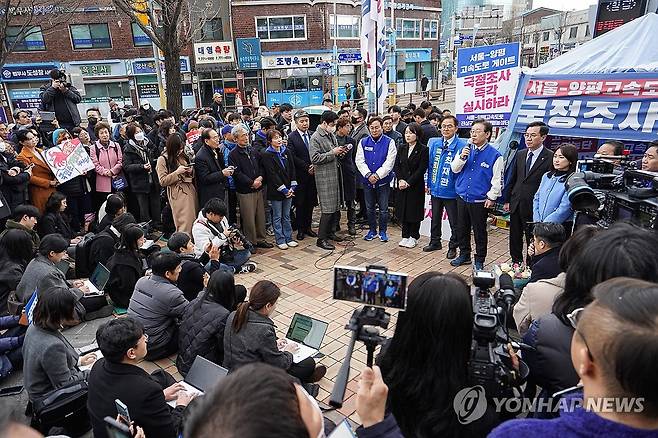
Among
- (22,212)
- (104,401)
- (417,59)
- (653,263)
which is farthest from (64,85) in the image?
(417,59)

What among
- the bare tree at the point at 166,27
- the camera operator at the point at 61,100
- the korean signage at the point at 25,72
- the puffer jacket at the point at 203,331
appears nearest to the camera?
the puffer jacket at the point at 203,331

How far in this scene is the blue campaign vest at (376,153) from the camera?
254 inches

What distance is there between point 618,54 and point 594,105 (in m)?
0.98

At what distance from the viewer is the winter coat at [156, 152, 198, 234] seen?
243 inches

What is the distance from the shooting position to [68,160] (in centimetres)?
676

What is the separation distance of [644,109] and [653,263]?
5.11 m

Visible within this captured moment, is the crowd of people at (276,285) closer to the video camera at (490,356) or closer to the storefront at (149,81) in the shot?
the video camera at (490,356)

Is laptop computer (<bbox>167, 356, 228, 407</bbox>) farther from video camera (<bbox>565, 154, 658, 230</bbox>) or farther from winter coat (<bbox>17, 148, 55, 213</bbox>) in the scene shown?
winter coat (<bbox>17, 148, 55, 213</bbox>)

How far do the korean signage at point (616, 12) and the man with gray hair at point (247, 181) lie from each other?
8368mm

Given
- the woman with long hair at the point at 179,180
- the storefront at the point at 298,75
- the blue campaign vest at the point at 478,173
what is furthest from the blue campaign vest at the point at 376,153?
the storefront at the point at 298,75

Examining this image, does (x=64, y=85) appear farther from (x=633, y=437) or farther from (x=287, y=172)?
(x=633, y=437)

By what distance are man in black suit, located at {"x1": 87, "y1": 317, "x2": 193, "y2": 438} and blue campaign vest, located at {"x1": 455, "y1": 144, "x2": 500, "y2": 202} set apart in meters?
4.26

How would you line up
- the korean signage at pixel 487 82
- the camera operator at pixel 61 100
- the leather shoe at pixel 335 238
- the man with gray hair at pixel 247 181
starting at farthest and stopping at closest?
the camera operator at pixel 61 100
the leather shoe at pixel 335 238
the korean signage at pixel 487 82
the man with gray hair at pixel 247 181

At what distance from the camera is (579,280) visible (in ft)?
6.89
